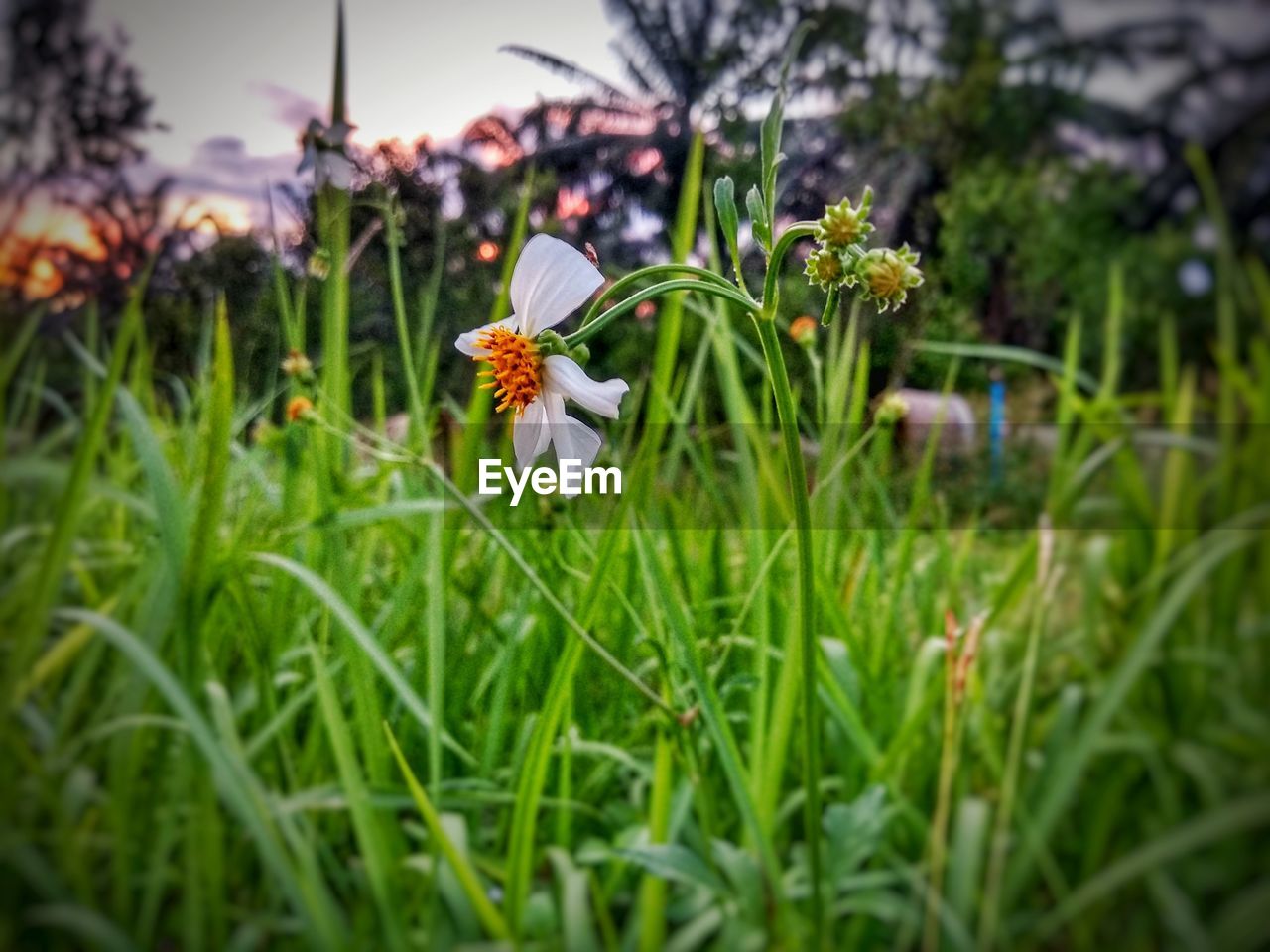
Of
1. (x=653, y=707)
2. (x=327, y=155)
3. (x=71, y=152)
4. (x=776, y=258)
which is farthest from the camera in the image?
(x=71, y=152)

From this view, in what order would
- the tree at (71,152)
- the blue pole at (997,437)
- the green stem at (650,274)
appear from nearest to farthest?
1. the green stem at (650,274)
2. the tree at (71,152)
3. the blue pole at (997,437)

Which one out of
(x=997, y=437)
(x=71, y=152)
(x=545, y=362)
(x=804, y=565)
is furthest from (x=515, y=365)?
(x=997, y=437)

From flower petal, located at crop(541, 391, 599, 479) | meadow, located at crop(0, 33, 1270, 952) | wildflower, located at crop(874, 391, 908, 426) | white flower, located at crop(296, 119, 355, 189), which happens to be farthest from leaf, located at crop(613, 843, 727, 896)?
white flower, located at crop(296, 119, 355, 189)

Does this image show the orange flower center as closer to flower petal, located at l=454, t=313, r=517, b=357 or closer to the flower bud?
flower petal, located at l=454, t=313, r=517, b=357

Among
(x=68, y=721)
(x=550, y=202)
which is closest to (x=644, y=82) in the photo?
(x=550, y=202)

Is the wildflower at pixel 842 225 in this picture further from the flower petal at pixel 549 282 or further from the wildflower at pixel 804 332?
the wildflower at pixel 804 332

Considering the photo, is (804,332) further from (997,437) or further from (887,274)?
(997,437)

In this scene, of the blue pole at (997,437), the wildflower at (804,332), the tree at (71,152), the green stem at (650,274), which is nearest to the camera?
the green stem at (650,274)

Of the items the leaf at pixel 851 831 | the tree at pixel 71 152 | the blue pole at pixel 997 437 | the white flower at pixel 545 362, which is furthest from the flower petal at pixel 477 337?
the blue pole at pixel 997 437
